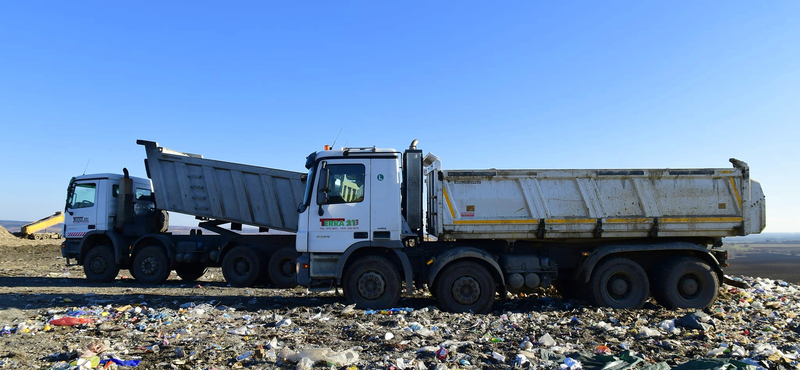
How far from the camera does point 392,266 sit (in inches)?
272

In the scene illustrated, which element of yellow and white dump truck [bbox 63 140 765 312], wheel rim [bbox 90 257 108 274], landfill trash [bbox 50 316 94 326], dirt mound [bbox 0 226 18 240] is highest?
yellow and white dump truck [bbox 63 140 765 312]

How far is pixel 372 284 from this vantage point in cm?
689

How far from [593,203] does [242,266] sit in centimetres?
758

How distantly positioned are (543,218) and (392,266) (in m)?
2.33

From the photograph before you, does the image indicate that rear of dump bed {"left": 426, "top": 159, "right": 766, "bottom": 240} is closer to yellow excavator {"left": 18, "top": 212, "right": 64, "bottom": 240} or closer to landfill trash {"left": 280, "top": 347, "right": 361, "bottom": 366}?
landfill trash {"left": 280, "top": 347, "right": 361, "bottom": 366}

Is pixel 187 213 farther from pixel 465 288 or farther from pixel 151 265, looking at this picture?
pixel 465 288

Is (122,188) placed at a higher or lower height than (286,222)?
higher

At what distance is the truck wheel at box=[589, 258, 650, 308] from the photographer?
7.06 meters

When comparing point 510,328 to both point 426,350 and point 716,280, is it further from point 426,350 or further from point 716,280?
point 716,280

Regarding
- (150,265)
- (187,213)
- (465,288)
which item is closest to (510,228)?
(465,288)

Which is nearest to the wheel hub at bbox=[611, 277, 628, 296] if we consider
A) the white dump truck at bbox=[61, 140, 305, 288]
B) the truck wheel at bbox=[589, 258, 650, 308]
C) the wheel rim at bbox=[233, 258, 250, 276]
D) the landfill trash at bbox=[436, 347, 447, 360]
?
the truck wheel at bbox=[589, 258, 650, 308]

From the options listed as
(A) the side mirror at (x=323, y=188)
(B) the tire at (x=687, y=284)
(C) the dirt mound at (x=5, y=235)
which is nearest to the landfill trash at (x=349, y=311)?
(A) the side mirror at (x=323, y=188)

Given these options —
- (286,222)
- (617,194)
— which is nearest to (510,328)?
(617,194)

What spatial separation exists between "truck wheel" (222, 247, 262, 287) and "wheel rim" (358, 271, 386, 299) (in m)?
4.43
